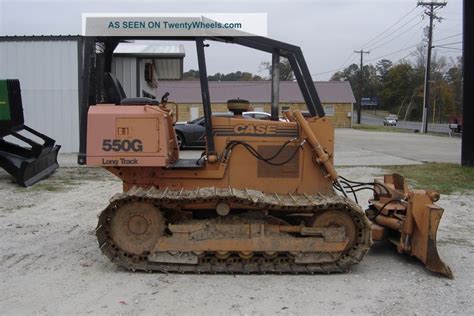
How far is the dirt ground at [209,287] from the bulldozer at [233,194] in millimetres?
220

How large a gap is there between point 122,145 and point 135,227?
2.87 feet

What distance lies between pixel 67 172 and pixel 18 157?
6.98ft

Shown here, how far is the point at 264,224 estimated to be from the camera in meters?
5.55

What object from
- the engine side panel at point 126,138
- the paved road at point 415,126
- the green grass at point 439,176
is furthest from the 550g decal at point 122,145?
the paved road at point 415,126

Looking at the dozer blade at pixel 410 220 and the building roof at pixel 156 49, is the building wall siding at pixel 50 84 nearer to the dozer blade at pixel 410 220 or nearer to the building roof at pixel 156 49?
the building roof at pixel 156 49

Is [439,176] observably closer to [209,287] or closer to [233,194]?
[233,194]

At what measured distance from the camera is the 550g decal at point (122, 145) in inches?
217

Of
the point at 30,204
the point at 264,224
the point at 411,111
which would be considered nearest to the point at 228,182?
the point at 264,224

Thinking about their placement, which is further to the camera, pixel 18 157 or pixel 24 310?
pixel 18 157

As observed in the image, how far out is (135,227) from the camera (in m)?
5.49

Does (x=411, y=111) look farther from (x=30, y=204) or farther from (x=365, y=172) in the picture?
(x=30, y=204)

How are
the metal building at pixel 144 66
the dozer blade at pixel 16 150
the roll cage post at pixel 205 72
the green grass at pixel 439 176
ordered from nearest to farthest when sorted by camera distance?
1. the roll cage post at pixel 205 72
2. the metal building at pixel 144 66
3. the dozer blade at pixel 16 150
4. the green grass at pixel 439 176

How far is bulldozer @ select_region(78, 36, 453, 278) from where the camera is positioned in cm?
546

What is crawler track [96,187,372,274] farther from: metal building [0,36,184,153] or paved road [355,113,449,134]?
paved road [355,113,449,134]
